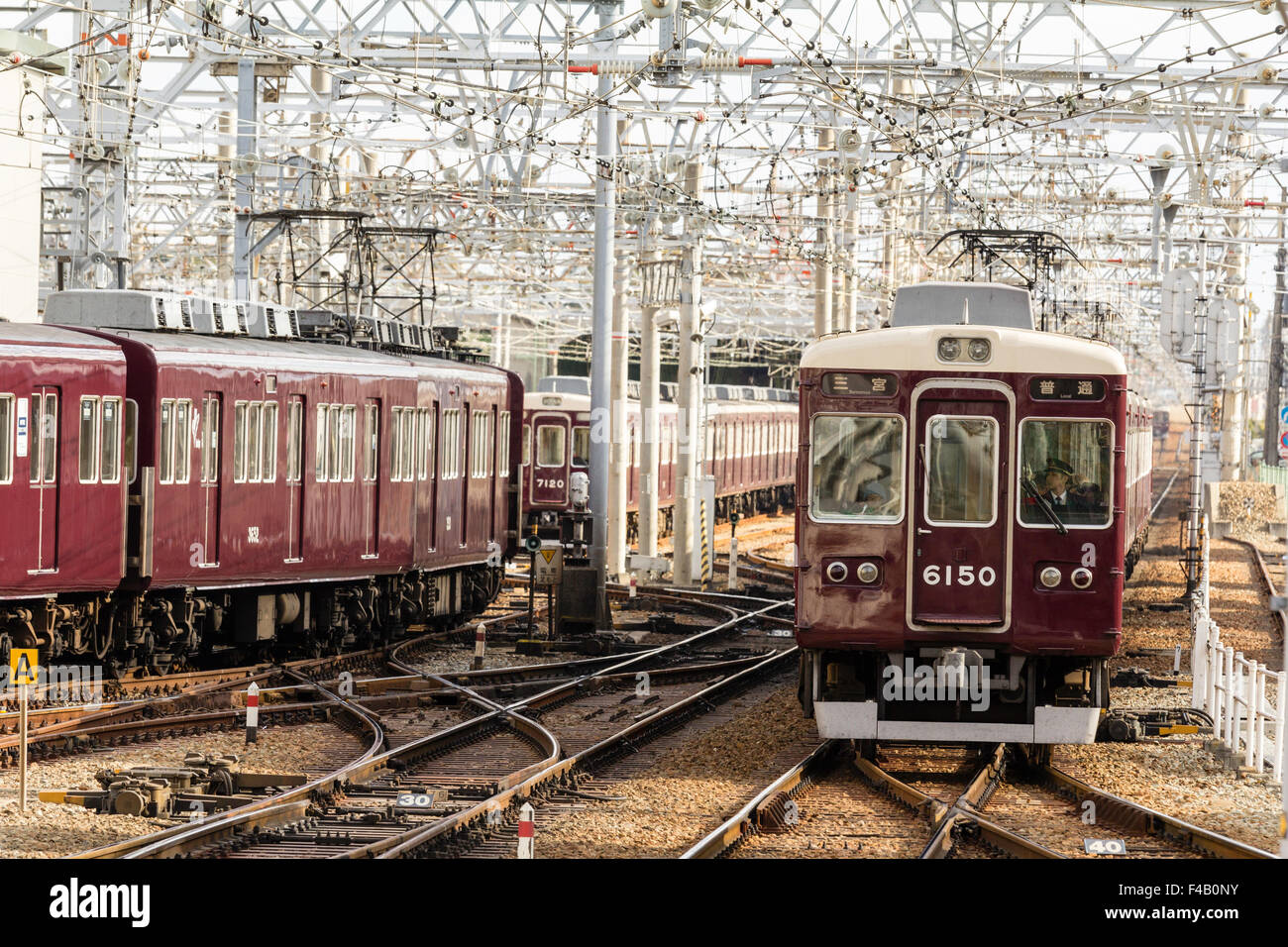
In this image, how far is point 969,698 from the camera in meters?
12.6

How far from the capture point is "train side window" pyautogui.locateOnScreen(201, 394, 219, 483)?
1691cm

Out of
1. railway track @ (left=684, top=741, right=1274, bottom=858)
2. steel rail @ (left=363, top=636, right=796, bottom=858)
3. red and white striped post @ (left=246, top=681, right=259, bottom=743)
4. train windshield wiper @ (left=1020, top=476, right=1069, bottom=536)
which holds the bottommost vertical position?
railway track @ (left=684, top=741, right=1274, bottom=858)

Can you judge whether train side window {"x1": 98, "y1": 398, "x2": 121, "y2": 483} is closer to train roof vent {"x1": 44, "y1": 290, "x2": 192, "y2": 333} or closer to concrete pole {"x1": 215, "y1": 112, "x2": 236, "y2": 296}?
train roof vent {"x1": 44, "y1": 290, "x2": 192, "y2": 333}

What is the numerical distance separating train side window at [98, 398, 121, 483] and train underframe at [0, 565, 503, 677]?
3.47ft

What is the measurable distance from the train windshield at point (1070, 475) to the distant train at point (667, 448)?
49.4 ft

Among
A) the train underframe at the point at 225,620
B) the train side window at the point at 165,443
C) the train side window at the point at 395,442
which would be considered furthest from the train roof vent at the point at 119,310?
the train side window at the point at 395,442

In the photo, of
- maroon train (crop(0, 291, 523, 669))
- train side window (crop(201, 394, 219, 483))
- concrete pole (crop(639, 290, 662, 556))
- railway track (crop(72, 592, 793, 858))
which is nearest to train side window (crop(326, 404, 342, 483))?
maroon train (crop(0, 291, 523, 669))

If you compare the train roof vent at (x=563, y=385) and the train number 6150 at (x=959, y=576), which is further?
the train roof vent at (x=563, y=385)

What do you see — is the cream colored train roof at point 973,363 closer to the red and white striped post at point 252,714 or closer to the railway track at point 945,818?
the railway track at point 945,818

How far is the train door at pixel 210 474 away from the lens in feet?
55.4

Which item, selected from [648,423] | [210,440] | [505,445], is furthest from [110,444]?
[648,423]

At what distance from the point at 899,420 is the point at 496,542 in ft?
40.0

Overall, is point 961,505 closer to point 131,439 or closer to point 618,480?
point 131,439
